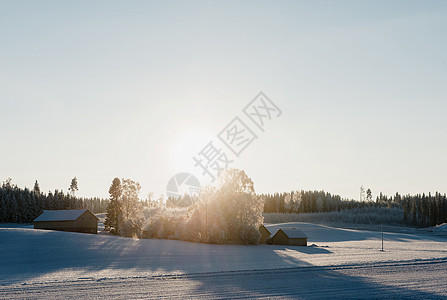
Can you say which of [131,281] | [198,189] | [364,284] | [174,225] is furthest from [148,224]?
[364,284]

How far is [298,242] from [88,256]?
41.6m

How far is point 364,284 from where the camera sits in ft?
100

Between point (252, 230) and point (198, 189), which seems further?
point (198, 189)

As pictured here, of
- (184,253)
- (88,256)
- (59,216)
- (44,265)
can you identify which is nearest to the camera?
(44,265)

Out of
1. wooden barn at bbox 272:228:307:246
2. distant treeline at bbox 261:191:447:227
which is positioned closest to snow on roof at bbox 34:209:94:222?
wooden barn at bbox 272:228:307:246

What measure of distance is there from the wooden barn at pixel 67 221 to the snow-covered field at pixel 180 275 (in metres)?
24.6

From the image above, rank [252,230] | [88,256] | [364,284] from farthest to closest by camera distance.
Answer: [252,230] → [88,256] → [364,284]

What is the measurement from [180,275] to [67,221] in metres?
55.8

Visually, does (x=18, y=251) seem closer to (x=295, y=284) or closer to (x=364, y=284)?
(x=295, y=284)

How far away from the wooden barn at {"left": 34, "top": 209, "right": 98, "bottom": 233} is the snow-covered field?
2461 cm

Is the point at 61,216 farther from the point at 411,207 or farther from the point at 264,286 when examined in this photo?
the point at 411,207

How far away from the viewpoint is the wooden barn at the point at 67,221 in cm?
8275

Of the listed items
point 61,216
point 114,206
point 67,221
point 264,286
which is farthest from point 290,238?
point 264,286

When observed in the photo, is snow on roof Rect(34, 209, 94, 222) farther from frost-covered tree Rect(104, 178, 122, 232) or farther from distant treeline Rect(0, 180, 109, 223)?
distant treeline Rect(0, 180, 109, 223)
